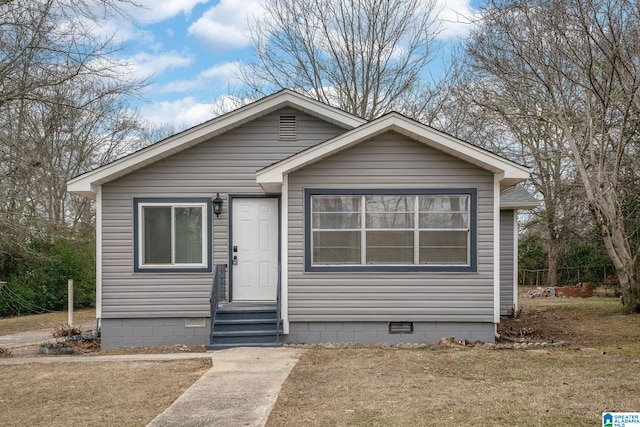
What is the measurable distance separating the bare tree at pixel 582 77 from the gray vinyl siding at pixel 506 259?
5.86ft

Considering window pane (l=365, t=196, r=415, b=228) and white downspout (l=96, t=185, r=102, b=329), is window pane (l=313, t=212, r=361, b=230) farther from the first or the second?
white downspout (l=96, t=185, r=102, b=329)

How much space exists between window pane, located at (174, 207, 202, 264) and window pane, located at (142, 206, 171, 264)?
0.18 metres

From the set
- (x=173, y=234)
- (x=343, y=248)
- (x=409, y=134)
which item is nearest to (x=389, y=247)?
(x=343, y=248)

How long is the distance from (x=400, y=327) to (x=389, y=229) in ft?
5.52

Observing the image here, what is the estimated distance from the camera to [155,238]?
10.7 meters

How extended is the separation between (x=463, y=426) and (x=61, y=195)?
22153 mm

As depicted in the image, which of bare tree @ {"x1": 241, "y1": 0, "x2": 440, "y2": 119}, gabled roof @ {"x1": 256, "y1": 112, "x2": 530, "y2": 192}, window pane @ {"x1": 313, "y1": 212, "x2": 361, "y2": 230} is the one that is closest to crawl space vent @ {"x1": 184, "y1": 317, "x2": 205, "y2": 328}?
window pane @ {"x1": 313, "y1": 212, "x2": 361, "y2": 230}

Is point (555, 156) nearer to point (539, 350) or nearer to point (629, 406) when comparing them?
point (539, 350)

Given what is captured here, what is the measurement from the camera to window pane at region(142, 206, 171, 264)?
35.1 feet

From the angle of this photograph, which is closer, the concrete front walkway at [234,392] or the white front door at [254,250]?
the concrete front walkway at [234,392]

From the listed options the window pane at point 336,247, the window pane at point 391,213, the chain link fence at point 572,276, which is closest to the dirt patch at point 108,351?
the window pane at point 336,247

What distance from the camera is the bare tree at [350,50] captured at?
71.4 feet

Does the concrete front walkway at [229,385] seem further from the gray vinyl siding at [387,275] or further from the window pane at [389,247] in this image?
the window pane at [389,247]

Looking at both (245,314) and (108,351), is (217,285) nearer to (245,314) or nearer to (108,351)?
(245,314)
